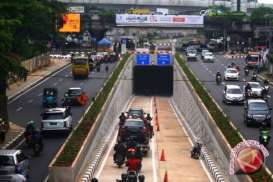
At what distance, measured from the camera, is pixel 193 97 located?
5784 cm

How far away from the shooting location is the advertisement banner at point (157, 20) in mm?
129000

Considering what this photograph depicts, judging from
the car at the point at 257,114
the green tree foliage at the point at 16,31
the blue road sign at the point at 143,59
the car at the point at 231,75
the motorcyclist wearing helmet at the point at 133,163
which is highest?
the green tree foliage at the point at 16,31

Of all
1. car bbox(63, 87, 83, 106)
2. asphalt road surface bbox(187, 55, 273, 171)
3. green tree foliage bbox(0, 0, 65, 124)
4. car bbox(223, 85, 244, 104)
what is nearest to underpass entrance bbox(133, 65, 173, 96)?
asphalt road surface bbox(187, 55, 273, 171)

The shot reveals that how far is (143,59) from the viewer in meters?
89.1

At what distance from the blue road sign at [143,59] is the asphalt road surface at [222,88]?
16.9 feet

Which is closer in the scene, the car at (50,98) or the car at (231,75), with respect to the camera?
the car at (50,98)

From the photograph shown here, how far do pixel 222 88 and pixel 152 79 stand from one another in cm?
1800

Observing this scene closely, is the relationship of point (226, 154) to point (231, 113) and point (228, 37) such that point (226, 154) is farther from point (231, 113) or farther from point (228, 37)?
point (228, 37)

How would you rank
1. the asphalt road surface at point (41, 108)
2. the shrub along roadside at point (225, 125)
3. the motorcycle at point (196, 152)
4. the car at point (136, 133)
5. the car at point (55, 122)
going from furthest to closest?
the car at point (55, 122) < the car at point (136, 133) < the motorcycle at point (196, 152) < the asphalt road surface at point (41, 108) < the shrub along roadside at point (225, 125)

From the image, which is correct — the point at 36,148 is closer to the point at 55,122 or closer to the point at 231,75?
the point at 55,122

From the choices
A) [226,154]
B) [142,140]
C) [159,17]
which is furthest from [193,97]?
[159,17]

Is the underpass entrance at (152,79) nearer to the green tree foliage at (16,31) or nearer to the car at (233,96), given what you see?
the green tree foliage at (16,31)

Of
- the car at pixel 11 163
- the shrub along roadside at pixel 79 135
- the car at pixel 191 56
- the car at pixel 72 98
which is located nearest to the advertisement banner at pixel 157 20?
the car at pixel 191 56

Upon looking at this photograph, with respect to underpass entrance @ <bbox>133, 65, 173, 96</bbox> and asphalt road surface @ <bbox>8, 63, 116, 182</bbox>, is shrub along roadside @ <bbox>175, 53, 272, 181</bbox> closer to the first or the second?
asphalt road surface @ <bbox>8, 63, 116, 182</bbox>
